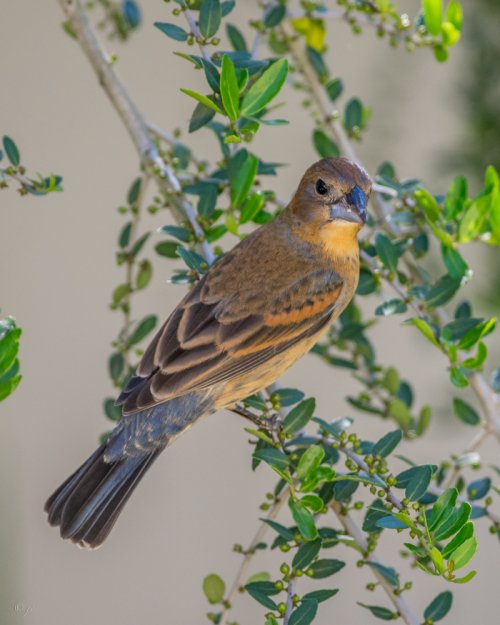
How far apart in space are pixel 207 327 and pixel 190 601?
91.5 inches

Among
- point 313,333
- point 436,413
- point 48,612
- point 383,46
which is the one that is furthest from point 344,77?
point 48,612

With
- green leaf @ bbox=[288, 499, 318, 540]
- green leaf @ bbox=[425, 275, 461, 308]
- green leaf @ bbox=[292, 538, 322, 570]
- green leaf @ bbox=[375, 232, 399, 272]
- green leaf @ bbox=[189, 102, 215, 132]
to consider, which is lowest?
green leaf @ bbox=[292, 538, 322, 570]

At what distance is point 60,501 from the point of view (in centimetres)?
219

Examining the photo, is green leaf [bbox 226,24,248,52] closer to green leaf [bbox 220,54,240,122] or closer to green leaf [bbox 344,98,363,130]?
green leaf [bbox 344,98,363,130]

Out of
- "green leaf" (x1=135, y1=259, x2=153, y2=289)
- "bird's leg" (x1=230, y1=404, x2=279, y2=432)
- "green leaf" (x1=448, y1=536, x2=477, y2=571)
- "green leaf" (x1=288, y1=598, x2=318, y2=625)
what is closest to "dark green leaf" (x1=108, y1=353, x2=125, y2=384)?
"green leaf" (x1=135, y1=259, x2=153, y2=289)

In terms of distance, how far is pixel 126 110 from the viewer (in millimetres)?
2326

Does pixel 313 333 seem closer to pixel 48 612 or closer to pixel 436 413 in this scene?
pixel 436 413

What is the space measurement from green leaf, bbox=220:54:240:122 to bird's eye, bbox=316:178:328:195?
600mm

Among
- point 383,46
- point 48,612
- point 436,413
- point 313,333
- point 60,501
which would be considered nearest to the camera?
point 60,501

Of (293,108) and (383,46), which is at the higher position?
(383,46)

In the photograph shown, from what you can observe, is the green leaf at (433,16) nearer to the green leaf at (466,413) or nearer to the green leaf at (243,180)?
the green leaf at (243,180)

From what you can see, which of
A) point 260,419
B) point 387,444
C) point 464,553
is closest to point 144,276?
point 260,419

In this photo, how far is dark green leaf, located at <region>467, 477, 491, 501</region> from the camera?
2.21 metres

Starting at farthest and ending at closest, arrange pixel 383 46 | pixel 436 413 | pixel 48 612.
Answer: pixel 383 46
pixel 48 612
pixel 436 413
